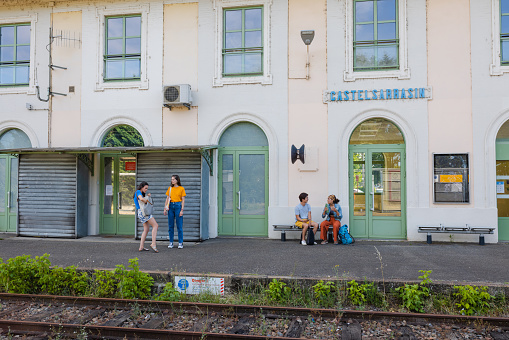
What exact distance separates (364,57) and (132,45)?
705cm

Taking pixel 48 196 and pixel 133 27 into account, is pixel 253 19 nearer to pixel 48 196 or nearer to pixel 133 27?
pixel 133 27

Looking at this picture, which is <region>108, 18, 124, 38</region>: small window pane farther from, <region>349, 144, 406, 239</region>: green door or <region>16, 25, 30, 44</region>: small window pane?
<region>349, 144, 406, 239</region>: green door

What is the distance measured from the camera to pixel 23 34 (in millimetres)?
12281

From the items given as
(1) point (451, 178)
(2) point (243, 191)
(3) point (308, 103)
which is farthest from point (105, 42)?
(1) point (451, 178)

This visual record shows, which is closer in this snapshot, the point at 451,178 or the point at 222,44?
the point at 451,178

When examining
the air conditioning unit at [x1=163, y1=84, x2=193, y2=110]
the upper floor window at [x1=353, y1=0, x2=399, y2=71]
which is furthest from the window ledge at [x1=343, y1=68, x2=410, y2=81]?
the air conditioning unit at [x1=163, y1=84, x2=193, y2=110]

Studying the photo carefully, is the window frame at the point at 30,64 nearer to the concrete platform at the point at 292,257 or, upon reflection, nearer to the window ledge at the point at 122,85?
the window ledge at the point at 122,85

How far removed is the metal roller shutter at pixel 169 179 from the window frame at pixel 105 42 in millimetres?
2444

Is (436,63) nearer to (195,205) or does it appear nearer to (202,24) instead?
(202,24)

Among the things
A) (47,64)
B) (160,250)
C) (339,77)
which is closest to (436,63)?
(339,77)

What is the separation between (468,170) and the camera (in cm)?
996

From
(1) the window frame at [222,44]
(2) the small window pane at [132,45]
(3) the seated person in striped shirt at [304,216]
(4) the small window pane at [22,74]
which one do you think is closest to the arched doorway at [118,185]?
(2) the small window pane at [132,45]

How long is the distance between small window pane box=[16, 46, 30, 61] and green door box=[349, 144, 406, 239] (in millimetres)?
10740

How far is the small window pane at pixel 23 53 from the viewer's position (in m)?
12.2
